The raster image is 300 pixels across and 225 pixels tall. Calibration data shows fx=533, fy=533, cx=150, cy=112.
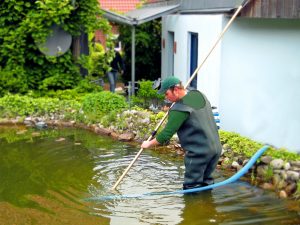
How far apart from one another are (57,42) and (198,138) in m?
8.33

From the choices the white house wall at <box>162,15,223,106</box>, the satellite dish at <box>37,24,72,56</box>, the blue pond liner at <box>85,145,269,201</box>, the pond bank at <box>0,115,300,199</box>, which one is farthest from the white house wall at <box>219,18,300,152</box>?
the satellite dish at <box>37,24,72,56</box>

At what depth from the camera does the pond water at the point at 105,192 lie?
7.11 meters

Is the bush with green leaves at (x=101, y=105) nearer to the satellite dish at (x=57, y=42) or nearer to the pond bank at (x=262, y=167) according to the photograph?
the pond bank at (x=262, y=167)

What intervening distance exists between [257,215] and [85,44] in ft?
32.8

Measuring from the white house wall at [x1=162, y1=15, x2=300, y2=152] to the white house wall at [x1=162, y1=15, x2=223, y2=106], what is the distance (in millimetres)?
22

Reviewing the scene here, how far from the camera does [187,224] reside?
692 cm

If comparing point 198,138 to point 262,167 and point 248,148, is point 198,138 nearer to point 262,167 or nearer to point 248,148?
point 262,167

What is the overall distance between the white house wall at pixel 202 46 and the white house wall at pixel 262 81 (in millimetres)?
278

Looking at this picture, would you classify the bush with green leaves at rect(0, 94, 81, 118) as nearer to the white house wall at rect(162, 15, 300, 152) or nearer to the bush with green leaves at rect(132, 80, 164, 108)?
the bush with green leaves at rect(132, 80, 164, 108)

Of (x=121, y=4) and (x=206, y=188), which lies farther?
(x=121, y=4)

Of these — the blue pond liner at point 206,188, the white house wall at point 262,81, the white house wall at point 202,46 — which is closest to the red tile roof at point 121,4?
the white house wall at point 202,46

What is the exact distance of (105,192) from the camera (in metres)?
8.11

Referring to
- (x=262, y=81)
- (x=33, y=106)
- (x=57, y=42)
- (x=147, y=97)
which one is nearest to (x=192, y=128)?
(x=262, y=81)

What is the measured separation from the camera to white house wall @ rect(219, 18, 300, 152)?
10.3 metres
